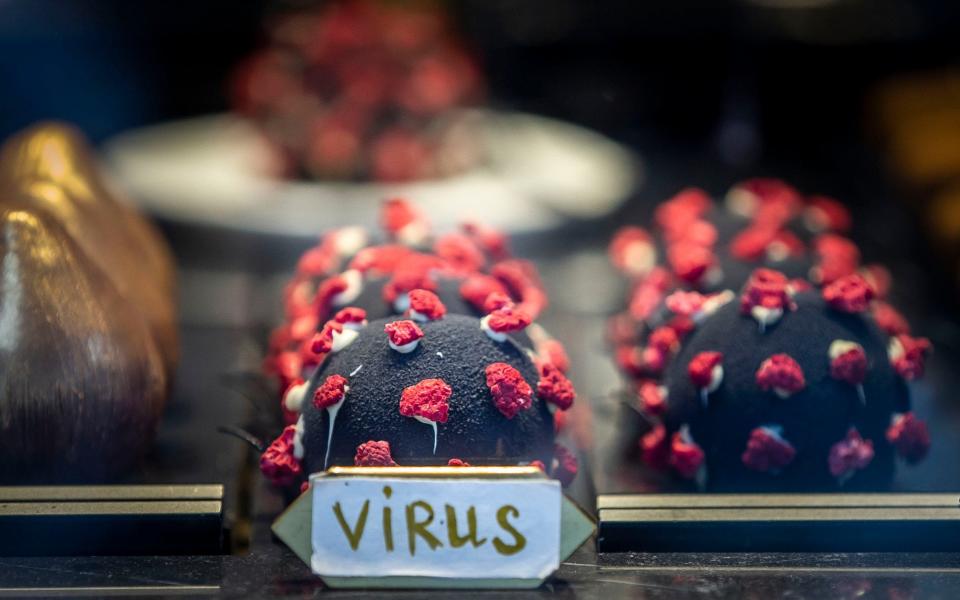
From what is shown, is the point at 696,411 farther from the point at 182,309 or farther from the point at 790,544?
the point at 182,309

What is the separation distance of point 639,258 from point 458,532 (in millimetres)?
815

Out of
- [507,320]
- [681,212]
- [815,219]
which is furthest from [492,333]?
[815,219]

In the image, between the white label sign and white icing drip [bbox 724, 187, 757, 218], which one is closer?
the white label sign

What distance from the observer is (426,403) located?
1.09m

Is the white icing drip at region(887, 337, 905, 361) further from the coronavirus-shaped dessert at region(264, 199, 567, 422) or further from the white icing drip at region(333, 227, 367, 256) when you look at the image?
the white icing drip at region(333, 227, 367, 256)

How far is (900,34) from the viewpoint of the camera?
98.3 inches

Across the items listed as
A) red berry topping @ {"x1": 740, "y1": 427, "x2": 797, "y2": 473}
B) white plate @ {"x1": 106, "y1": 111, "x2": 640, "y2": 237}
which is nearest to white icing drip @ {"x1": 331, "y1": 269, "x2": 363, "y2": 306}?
red berry topping @ {"x1": 740, "y1": 427, "x2": 797, "y2": 473}

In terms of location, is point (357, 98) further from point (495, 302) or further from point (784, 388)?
point (784, 388)

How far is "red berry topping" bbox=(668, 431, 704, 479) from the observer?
125 cm

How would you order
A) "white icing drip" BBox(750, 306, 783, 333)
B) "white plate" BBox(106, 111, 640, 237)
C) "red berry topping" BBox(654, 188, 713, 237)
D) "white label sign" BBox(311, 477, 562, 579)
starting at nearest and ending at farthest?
1. "white label sign" BBox(311, 477, 562, 579)
2. "white icing drip" BBox(750, 306, 783, 333)
3. "red berry topping" BBox(654, 188, 713, 237)
4. "white plate" BBox(106, 111, 640, 237)

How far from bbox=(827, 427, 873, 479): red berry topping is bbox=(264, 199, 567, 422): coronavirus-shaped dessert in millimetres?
272

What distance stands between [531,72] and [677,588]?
6.09ft

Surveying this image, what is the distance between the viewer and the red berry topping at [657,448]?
4.31ft

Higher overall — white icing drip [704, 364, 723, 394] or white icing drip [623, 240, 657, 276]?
white icing drip [623, 240, 657, 276]
